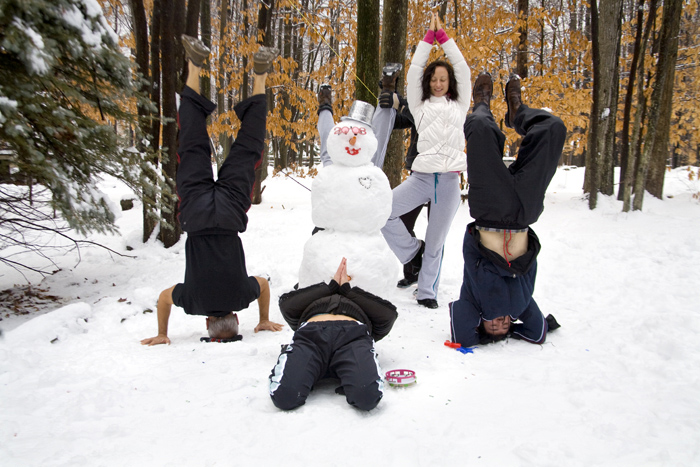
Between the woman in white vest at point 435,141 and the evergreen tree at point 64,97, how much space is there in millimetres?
2395

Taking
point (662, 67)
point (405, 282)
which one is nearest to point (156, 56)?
point (405, 282)

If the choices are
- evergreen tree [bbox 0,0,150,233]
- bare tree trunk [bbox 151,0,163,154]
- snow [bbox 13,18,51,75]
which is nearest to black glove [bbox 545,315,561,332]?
evergreen tree [bbox 0,0,150,233]

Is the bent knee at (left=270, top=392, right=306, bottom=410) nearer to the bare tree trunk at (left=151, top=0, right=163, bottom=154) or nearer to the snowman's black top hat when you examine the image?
the snowman's black top hat

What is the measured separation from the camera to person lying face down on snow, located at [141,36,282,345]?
2.87 m

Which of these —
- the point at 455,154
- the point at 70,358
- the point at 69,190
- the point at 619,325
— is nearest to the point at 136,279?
the point at 69,190

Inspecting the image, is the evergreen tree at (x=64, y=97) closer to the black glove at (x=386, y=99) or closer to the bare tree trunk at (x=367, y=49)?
the black glove at (x=386, y=99)

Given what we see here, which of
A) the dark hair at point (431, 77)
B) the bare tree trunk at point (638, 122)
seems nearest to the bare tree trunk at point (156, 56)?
the dark hair at point (431, 77)

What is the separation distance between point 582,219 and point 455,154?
13.8 ft

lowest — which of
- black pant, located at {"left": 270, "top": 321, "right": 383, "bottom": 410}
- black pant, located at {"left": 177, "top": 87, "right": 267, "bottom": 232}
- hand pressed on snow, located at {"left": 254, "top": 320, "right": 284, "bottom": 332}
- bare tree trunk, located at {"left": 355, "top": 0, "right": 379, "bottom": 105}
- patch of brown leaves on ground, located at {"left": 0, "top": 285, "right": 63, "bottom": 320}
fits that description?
patch of brown leaves on ground, located at {"left": 0, "top": 285, "right": 63, "bottom": 320}

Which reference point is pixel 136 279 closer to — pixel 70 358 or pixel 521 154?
pixel 70 358

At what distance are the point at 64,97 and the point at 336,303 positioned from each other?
269 centimetres

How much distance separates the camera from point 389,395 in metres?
2.18

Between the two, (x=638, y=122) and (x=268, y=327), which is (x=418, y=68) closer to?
(x=268, y=327)

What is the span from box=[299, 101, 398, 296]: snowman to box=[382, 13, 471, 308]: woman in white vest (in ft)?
3.77
